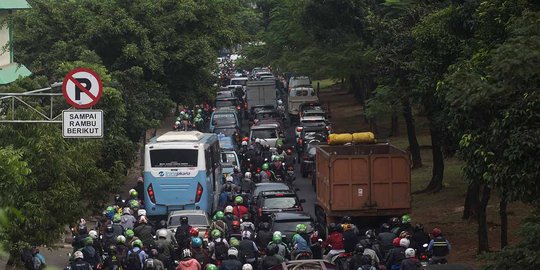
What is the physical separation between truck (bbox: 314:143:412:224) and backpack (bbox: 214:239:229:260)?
5324 millimetres

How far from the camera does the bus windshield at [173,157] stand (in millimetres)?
28656

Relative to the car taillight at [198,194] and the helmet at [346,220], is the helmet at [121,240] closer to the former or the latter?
the helmet at [346,220]

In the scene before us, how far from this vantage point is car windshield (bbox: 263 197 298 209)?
26203 millimetres

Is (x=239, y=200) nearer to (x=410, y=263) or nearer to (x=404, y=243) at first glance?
(x=404, y=243)

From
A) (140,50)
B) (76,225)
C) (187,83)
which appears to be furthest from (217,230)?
(187,83)

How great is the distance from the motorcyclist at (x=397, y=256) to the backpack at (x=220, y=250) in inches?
120

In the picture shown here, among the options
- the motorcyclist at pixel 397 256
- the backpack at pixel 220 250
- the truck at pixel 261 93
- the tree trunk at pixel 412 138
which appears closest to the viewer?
the motorcyclist at pixel 397 256

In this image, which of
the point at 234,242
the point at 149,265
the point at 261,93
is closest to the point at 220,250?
the point at 234,242

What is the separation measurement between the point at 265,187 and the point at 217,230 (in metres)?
8.21

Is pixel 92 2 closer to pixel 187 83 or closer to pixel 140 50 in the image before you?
pixel 140 50

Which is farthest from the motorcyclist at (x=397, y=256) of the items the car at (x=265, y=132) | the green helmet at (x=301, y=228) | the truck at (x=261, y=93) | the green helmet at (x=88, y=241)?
the truck at (x=261, y=93)

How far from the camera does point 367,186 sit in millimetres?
24656

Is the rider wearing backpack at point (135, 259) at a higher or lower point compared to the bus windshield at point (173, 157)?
lower

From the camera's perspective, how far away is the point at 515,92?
46.8 ft
